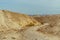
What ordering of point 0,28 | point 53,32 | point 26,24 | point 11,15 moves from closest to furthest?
point 53,32, point 0,28, point 11,15, point 26,24

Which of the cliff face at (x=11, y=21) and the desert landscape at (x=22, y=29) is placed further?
the cliff face at (x=11, y=21)

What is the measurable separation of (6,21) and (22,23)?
493 centimetres

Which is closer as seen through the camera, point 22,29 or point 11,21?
point 22,29

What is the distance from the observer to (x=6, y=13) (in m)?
38.8

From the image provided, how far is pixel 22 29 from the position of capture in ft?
108

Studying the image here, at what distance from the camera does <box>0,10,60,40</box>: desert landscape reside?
2512 centimetres

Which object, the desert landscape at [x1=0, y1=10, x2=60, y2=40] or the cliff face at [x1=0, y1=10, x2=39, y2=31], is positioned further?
the cliff face at [x1=0, y1=10, x2=39, y2=31]

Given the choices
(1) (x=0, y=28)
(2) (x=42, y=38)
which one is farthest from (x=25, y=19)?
(2) (x=42, y=38)

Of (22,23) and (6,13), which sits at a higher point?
(6,13)

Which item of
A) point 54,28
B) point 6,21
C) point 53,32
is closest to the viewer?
point 53,32

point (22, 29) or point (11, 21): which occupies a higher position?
point (11, 21)

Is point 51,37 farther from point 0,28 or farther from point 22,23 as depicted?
point 22,23

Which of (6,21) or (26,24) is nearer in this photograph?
(6,21)

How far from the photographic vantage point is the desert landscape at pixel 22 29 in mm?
25119
